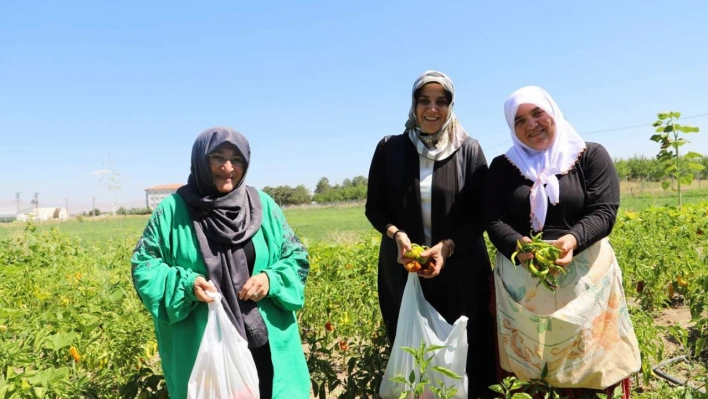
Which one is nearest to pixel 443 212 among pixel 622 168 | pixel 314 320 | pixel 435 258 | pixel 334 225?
pixel 435 258

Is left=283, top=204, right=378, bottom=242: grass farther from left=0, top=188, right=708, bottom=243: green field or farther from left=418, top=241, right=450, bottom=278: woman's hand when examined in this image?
left=418, top=241, right=450, bottom=278: woman's hand

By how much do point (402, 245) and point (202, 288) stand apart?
798 millimetres

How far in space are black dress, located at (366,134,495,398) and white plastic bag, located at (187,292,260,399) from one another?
2.45ft

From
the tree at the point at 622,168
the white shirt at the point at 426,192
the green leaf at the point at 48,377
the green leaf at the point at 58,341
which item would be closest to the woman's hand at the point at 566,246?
the white shirt at the point at 426,192

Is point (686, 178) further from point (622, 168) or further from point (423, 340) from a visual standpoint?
point (622, 168)

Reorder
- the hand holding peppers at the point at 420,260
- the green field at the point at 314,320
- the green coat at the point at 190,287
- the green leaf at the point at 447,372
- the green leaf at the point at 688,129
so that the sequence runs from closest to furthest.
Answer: the green leaf at the point at 447,372, the green coat at the point at 190,287, the hand holding peppers at the point at 420,260, the green field at the point at 314,320, the green leaf at the point at 688,129

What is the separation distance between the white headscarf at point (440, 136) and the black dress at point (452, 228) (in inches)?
1.3

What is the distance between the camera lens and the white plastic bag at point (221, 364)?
1714 mm

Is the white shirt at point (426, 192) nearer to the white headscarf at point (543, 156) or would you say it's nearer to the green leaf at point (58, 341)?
the white headscarf at point (543, 156)

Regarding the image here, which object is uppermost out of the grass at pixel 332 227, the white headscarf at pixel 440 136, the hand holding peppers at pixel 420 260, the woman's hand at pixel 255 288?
the white headscarf at pixel 440 136

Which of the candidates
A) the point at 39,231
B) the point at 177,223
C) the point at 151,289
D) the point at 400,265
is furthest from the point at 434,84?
the point at 39,231

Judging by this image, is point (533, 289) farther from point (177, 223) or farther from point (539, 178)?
point (177, 223)

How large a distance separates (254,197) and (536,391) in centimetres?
131

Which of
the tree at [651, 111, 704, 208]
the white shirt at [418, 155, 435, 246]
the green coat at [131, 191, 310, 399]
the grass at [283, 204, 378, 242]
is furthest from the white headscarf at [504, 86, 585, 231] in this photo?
Answer: the tree at [651, 111, 704, 208]
